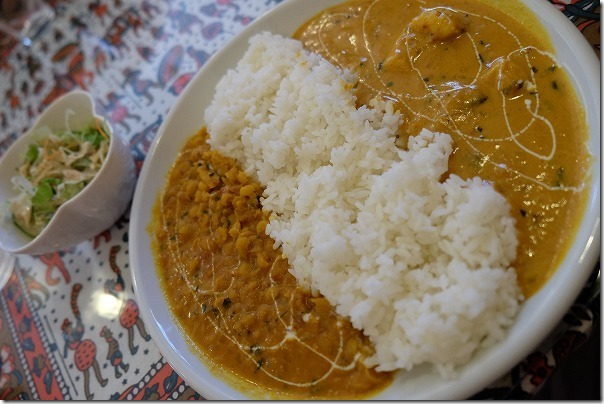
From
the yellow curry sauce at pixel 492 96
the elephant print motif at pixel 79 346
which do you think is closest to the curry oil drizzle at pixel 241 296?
the elephant print motif at pixel 79 346

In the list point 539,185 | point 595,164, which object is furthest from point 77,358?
point 595,164

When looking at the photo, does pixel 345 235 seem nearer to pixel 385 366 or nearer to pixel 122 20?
pixel 385 366

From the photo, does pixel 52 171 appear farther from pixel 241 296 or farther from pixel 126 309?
pixel 241 296

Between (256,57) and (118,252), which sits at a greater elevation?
(256,57)

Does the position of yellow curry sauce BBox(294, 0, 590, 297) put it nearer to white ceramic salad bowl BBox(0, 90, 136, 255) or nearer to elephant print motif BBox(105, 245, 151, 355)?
white ceramic salad bowl BBox(0, 90, 136, 255)

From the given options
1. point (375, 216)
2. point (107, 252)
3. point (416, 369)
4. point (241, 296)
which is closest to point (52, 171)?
point (107, 252)

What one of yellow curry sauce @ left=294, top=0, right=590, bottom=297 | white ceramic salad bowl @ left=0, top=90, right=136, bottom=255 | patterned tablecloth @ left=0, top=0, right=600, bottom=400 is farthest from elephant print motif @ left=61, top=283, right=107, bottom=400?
yellow curry sauce @ left=294, top=0, right=590, bottom=297
